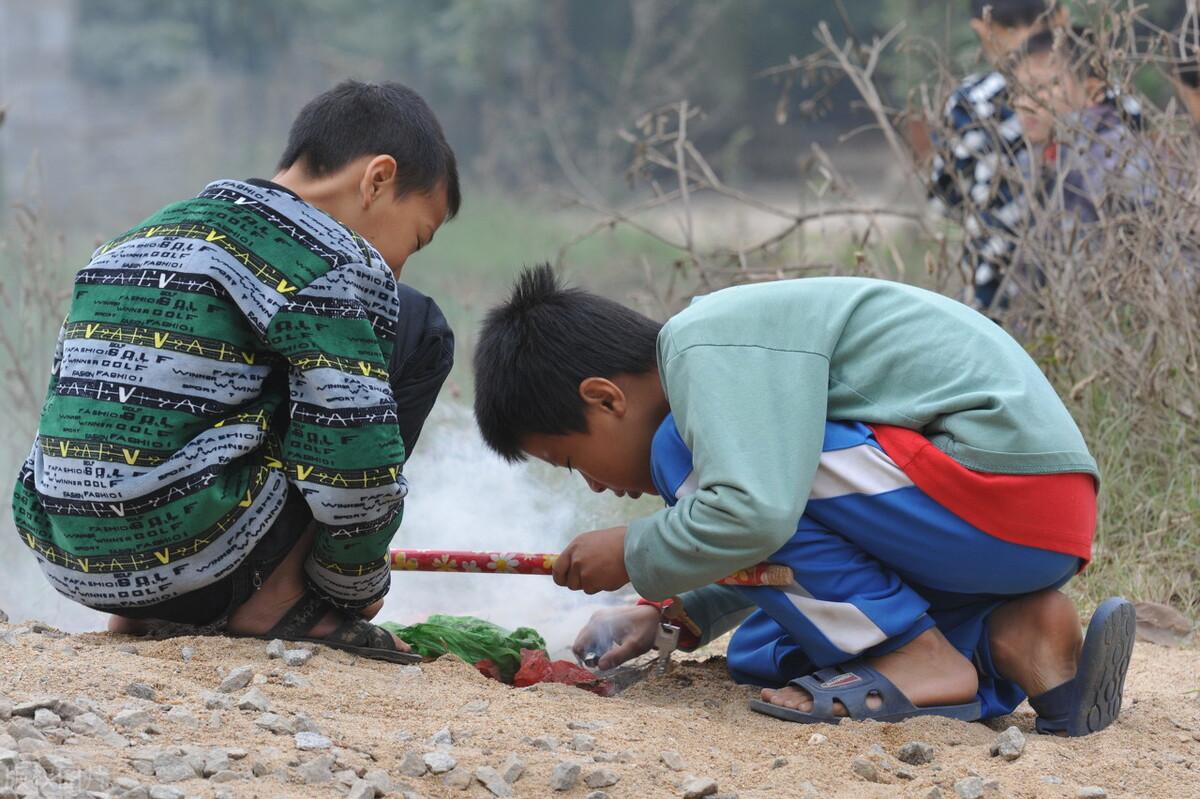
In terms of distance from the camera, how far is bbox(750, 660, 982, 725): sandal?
208 centimetres

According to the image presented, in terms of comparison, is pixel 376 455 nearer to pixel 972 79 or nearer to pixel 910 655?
pixel 910 655

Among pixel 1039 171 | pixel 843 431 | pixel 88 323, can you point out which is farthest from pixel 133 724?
pixel 1039 171

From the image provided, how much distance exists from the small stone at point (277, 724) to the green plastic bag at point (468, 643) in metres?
0.76

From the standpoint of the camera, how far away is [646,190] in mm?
13945

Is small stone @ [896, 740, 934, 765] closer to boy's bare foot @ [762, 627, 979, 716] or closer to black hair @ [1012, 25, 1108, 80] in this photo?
boy's bare foot @ [762, 627, 979, 716]

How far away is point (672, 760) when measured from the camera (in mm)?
1796

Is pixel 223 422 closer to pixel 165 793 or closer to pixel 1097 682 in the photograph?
pixel 165 793

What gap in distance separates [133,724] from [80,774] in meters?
0.21

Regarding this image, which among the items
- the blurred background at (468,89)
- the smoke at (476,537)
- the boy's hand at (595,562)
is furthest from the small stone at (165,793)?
the blurred background at (468,89)

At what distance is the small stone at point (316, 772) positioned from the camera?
1.59 m

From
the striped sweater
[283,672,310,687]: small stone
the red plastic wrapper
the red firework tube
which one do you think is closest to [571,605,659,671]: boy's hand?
the red plastic wrapper

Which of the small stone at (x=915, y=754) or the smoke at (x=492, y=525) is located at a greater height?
the small stone at (x=915, y=754)

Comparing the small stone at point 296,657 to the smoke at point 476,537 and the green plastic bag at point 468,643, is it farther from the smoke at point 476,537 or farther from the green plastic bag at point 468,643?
the smoke at point 476,537

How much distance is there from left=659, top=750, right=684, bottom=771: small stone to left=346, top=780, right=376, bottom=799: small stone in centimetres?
42
